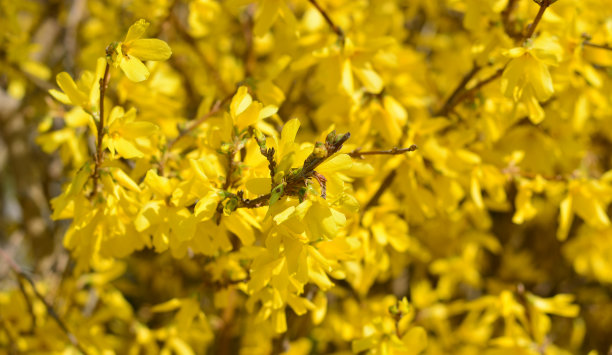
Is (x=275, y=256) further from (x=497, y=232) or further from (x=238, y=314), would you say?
(x=497, y=232)

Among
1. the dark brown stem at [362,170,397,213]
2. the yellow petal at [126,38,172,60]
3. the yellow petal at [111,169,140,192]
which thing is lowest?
the dark brown stem at [362,170,397,213]

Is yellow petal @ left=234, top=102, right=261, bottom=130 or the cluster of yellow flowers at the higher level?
yellow petal @ left=234, top=102, right=261, bottom=130

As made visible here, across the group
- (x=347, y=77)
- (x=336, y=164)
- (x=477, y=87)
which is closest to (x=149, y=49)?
(x=336, y=164)

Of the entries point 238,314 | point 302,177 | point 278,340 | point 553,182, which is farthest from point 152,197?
point 238,314

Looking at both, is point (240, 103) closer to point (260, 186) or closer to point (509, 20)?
point (260, 186)

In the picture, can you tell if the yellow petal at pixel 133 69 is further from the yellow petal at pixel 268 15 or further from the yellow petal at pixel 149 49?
the yellow petal at pixel 268 15

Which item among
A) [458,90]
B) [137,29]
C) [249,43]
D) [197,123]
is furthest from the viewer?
[249,43]

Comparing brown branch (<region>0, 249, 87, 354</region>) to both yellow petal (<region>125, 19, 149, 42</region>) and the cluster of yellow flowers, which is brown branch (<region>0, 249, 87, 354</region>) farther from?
yellow petal (<region>125, 19, 149, 42</region>)

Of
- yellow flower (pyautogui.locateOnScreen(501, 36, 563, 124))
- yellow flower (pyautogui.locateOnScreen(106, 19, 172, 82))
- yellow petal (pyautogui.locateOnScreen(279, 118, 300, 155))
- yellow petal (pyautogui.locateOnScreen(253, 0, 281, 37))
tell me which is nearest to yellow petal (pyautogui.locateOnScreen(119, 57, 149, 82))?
yellow flower (pyautogui.locateOnScreen(106, 19, 172, 82))
